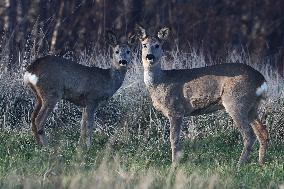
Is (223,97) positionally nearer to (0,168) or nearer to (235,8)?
(0,168)

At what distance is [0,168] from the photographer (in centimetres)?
977

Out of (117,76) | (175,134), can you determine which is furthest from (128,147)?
(117,76)

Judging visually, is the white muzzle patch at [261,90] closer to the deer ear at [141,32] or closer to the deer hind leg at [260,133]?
the deer hind leg at [260,133]

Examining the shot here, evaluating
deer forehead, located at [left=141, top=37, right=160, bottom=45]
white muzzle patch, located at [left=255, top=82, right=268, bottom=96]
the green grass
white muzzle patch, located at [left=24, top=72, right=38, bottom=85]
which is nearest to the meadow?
the green grass

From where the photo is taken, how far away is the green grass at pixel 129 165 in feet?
29.0

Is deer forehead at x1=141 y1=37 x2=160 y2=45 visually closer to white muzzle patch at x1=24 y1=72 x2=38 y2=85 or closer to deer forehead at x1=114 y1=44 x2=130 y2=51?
deer forehead at x1=114 y1=44 x2=130 y2=51

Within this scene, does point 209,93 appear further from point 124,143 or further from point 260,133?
point 124,143

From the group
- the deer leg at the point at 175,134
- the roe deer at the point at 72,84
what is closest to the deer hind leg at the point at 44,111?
the roe deer at the point at 72,84

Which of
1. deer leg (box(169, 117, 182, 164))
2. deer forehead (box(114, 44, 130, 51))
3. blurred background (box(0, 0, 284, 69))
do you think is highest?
blurred background (box(0, 0, 284, 69))

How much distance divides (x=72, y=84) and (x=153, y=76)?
118 cm

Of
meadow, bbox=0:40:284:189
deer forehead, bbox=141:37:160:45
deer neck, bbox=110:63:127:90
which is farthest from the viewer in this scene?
deer neck, bbox=110:63:127:90

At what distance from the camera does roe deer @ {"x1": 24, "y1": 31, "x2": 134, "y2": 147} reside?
39.6ft

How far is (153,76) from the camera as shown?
11.7m

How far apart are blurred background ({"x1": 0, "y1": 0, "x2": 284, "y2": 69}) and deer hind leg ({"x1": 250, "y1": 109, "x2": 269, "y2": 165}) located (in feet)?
30.5
